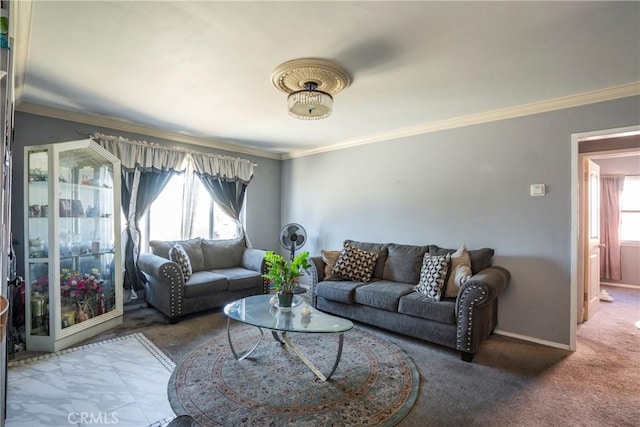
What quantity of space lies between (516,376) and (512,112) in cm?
249

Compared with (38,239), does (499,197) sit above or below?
above

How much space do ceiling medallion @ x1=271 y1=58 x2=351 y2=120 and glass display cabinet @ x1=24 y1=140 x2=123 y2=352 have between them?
2.16 metres

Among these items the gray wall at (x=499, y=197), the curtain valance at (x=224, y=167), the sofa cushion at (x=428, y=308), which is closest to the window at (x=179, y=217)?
the curtain valance at (x=224, y=167)

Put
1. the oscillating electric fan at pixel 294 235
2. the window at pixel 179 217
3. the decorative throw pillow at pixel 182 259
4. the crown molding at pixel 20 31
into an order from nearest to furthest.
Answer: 1. the crown molding at pixel 20 31
2. the decorative throw pillow at pixel 182 259
3. the window at pixel 179 217
4. the oscillating electric fan at pixel 294 235

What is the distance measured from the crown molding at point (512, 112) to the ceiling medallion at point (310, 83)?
1.67m

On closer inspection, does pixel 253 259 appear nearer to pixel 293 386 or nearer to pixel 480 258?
pixel 293 386

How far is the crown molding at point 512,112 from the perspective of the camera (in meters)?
2.71

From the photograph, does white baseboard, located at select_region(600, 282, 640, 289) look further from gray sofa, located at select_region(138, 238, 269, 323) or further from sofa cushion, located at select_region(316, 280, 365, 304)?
gray sofa, located at select_region(138, 238, 269, 323)

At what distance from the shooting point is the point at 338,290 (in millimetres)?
3518

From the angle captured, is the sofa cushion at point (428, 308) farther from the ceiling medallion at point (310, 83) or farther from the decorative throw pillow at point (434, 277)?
the ceiling medallion at point (310, 83)

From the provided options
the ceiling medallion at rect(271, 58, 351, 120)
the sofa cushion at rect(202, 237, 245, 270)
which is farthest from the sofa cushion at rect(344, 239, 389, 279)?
the ceiling medallion at rect(271, 58, 351, 120)

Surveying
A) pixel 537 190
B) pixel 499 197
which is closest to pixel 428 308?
pixel 499 197

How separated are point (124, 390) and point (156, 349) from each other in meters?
0.64

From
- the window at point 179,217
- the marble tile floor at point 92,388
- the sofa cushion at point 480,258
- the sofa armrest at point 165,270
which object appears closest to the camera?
the marble tile floor at point 92,388
